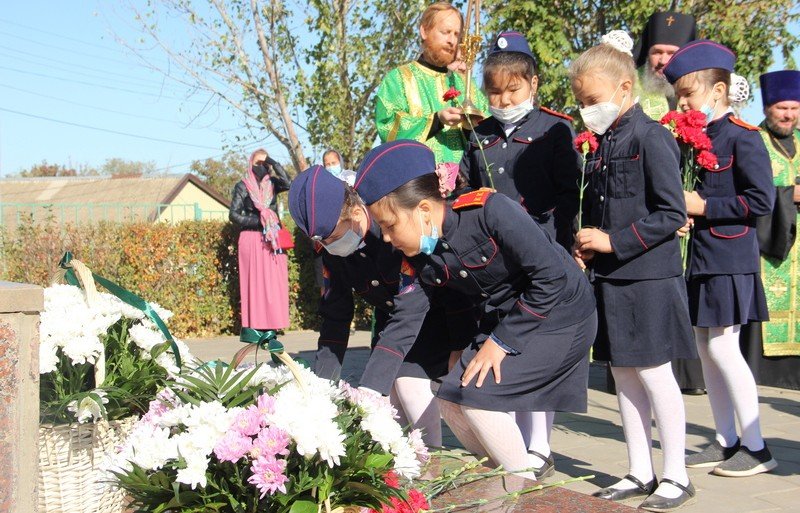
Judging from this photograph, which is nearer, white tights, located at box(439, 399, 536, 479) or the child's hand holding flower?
white tights, located at box(439, 399, 536, 479)

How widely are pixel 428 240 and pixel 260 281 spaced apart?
28.0 feet

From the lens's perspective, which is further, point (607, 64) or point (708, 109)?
point (708, 109)

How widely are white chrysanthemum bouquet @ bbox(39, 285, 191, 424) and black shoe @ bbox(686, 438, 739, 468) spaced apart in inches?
108

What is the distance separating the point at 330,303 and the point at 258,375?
1615mm

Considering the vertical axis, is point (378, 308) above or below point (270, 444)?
above

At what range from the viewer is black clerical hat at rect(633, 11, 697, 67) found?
241 inches

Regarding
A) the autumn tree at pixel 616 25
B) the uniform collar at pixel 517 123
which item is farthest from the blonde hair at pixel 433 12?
the autumn tree at pixel 616 25

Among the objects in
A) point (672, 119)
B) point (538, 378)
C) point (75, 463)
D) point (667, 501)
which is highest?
point (672, 119)

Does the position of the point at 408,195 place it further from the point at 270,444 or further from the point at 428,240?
the point at 270,444

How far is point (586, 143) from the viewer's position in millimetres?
4277

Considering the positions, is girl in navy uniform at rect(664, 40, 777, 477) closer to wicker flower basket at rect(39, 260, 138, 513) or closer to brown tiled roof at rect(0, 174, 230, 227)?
wicker flower basket at rect(39, 260, 138, 513)

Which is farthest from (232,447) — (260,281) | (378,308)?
(260,281)

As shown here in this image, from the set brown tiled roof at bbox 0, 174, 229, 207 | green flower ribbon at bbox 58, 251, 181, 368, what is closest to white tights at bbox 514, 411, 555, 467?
green flower ribbon at bbox 58, 251, 181, 368

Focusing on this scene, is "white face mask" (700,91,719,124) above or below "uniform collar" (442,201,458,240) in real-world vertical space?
above
